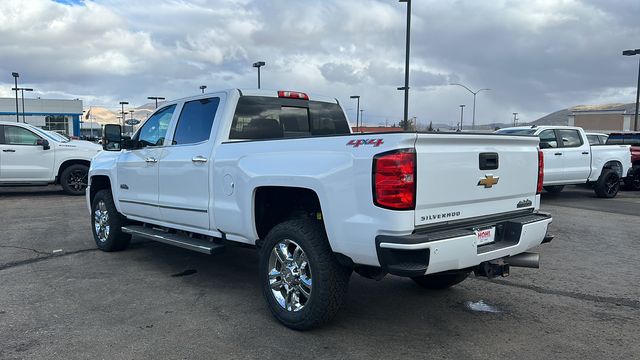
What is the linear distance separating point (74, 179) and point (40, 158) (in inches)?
38.4

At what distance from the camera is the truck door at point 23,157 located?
1288cm

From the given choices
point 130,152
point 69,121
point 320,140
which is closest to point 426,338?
point 320,140

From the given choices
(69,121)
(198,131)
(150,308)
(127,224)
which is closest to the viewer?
(150,308)

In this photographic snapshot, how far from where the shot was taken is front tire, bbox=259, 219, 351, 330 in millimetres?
3859

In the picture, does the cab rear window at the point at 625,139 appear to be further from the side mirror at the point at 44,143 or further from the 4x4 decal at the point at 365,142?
the side mirror at the point at 44,143

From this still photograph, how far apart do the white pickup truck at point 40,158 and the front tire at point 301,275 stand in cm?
1063

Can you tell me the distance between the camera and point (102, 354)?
12.3 ft

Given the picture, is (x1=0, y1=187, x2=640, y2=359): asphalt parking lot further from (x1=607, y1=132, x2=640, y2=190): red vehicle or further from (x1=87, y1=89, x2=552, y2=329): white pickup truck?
(x1=607, y1=132, x2=640, y2=190): red vehicle

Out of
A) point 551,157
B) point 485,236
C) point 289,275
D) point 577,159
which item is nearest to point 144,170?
point 289,275

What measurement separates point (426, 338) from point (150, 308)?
2535 mm

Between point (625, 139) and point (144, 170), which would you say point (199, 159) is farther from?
point (625, 139)

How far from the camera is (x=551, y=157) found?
12258 mm

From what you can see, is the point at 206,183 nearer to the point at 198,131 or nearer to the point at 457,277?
the point at 198,131

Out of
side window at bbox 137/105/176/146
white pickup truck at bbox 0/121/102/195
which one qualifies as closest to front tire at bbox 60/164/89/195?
white pickup truck at bbox 0/121/102/195
